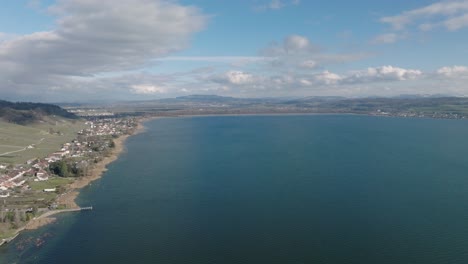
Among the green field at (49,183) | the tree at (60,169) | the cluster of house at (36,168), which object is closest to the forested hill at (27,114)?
the cluster of house at (36,168)

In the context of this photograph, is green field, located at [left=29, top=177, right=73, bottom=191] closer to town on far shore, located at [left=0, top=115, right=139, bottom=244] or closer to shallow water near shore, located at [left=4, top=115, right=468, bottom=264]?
town on far shore, located at [left=0, top=115, right=139, bottom=244]

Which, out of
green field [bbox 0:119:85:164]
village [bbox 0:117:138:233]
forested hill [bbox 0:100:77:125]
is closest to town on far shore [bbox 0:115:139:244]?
village [bbox 0:117:138:233]

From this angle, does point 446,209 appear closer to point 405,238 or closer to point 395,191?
point 395,191

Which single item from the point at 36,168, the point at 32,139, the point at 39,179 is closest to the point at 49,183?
the point at 39,179

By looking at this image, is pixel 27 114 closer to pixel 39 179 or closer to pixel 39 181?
pixel 39 179

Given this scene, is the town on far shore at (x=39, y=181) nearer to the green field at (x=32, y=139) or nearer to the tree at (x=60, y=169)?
the tree at (x=60, y=169)

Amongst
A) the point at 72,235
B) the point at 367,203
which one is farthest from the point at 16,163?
the point at 367,203
